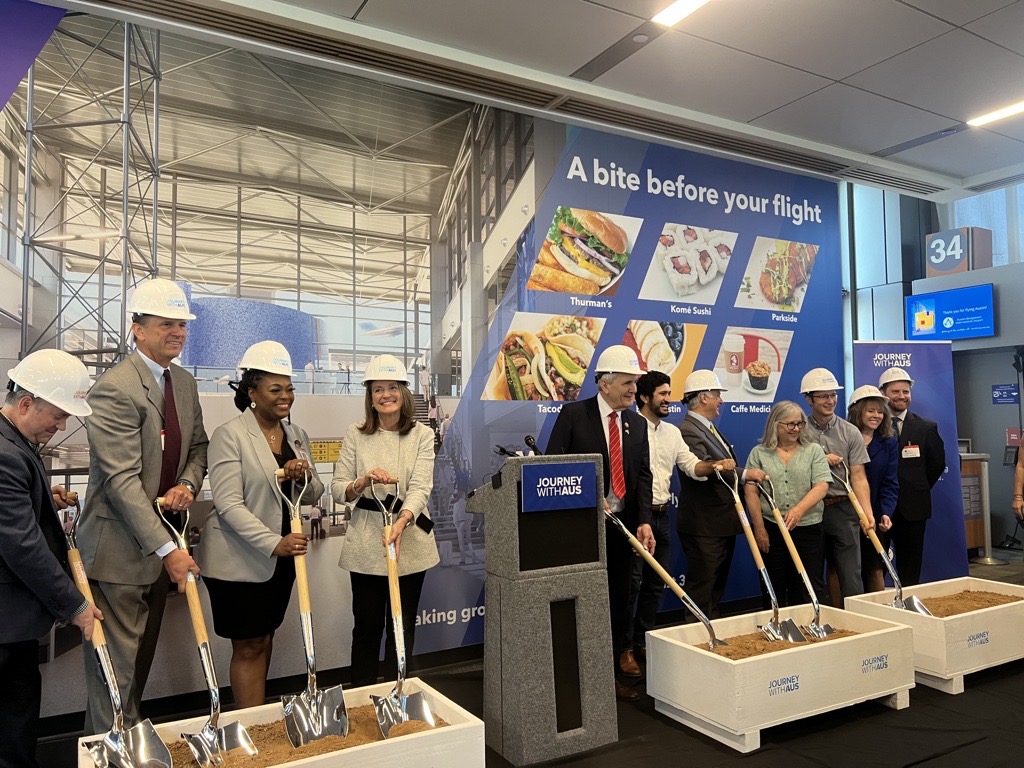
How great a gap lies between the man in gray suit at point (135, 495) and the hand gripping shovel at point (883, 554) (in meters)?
3.44

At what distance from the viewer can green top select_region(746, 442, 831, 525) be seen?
415 centimetres

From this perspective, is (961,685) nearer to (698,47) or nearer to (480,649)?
(480,649)

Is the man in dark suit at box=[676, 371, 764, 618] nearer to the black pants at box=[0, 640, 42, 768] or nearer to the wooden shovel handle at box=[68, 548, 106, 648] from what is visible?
the wooden shovel handle at box=[68, 548, 106, 648]

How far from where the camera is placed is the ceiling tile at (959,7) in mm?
3736

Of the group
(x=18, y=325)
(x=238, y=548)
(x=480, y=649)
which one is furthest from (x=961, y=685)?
(x=18, y=325)

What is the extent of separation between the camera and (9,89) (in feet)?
11.2

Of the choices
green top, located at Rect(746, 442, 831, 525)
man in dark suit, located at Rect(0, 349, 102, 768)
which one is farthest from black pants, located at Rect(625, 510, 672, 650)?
man in dark suit, located at Rect(0, 349, 102, 768)

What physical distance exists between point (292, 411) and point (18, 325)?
1.33 meters

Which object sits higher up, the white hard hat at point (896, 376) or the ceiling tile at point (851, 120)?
the ceiling tile at point (851, 120)

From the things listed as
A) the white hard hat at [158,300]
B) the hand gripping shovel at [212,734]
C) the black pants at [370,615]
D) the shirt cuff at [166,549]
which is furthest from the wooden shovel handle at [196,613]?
the white hard hat at [158,300]

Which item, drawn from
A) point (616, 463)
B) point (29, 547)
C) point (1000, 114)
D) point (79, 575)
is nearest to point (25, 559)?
point (29, 547)

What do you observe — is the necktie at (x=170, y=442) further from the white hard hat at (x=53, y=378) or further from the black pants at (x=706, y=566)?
the black pants at (x=706, y=566)

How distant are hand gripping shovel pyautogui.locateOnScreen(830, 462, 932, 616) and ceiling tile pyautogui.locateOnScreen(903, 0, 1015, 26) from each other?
2.53m

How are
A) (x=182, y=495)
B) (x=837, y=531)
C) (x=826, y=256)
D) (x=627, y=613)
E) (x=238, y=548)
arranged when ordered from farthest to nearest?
(x=826, y=256), (x=837, y=531), (x=627, y=613), (x=238, y=548), (x=182, y=495)
